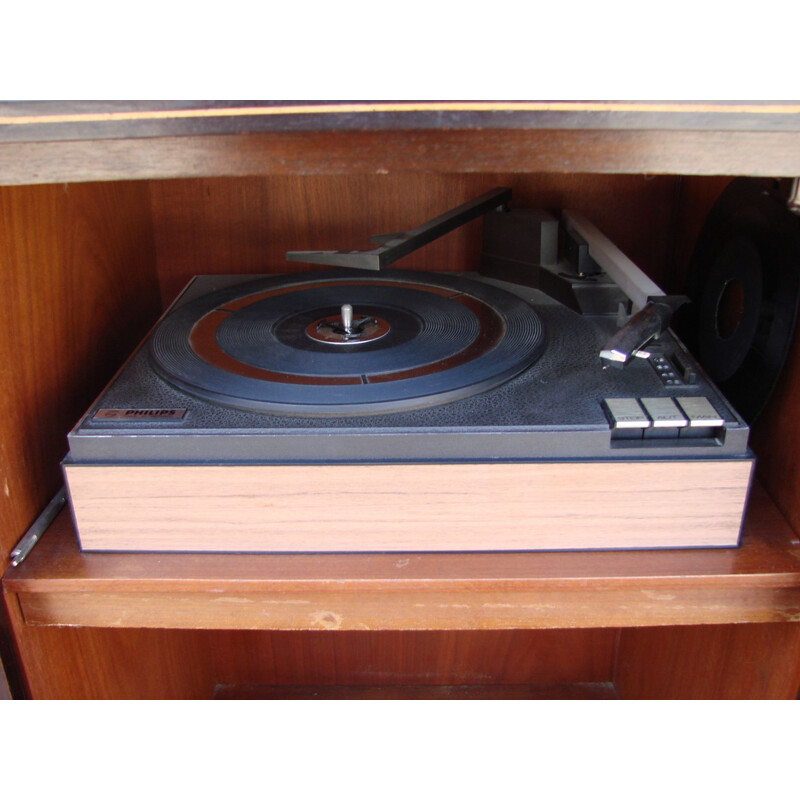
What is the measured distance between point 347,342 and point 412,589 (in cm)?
28

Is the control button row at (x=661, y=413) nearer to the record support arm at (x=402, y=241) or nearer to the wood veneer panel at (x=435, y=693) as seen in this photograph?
the record support arm at (x=402, y=241)

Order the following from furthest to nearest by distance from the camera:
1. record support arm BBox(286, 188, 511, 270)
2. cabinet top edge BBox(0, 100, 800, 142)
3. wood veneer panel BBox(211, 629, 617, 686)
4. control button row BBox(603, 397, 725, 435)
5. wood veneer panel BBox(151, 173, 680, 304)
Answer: wood veneer panel BBox(211, 629, 617, 686) < wood veneer panel BBox(151, 173, 680, 304) < record support arm BBox(286, 188, 511, 270) < control button row BBox(603, 397, 725, 435) < cabinet top edge BBox(0, 100, 800, 142)

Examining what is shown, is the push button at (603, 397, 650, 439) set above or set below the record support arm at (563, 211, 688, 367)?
below

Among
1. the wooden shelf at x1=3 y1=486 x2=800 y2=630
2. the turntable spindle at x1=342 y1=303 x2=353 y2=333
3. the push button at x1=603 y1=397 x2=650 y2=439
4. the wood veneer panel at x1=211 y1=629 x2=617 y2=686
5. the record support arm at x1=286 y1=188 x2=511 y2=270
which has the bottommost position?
the wood veneer panel at x1=211 y1=629 x2=617 y2=686

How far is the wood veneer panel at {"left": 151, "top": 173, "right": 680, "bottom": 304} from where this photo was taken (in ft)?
3.56

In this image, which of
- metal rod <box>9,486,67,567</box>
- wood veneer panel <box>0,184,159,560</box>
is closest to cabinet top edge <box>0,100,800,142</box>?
wood veneer panel <box>0,184,159,560</box>

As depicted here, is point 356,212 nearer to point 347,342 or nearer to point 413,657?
point 347,342

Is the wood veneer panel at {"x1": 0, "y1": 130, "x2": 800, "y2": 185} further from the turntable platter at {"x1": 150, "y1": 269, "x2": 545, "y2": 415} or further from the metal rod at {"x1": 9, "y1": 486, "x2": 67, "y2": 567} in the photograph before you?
the metal rod at {"x1": 9, "y1": 486, "x2": 67, "y2": 567}

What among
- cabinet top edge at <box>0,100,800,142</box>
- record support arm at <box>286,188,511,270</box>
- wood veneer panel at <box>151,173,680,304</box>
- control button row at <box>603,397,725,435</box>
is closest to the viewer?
cabinet top edge at <box>0,100,800,142</box>

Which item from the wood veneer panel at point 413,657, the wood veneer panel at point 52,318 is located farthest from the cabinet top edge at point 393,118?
the wood veneer panel at point 413,657

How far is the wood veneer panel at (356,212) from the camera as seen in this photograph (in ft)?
3.56

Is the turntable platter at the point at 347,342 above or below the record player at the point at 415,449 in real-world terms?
above

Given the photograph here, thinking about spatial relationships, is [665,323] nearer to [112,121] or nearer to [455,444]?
[455,444]

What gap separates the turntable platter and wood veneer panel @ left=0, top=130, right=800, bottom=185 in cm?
21
